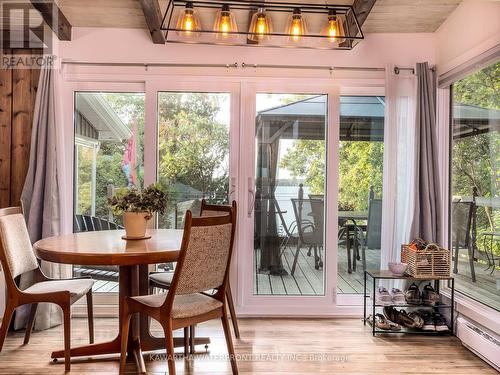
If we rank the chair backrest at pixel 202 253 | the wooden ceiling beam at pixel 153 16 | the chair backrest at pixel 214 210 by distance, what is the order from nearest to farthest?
the chair backrest at pixel 202 253
the wooden ceiling beam at pixel 153 16
the chair backrest at pixel 214 210

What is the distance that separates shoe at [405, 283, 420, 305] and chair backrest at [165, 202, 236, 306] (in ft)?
5.66

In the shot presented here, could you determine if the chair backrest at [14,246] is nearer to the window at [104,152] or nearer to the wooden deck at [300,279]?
the window at [104,152]

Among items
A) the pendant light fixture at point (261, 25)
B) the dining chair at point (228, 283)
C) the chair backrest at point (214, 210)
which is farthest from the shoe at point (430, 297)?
the pendant light fixture at point (261, 25)

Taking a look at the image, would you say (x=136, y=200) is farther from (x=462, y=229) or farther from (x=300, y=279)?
(x=462, y=229)

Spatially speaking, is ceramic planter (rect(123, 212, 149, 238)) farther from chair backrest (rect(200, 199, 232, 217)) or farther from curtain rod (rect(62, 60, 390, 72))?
curtain rod (rect(62, 60, 390, 72))

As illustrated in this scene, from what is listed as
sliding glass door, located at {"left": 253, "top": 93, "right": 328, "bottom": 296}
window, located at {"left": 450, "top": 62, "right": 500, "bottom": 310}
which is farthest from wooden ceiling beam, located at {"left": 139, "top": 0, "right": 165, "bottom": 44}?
window, located at {"left": 450, "top": 62, "right": 500, "bottom": 310}

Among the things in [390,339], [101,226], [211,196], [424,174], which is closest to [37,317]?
[101,226]

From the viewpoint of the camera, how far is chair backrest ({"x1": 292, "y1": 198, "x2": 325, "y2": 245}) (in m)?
3.51

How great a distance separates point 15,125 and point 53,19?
3.02 ft

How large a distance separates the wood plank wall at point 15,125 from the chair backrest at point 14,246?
65cm

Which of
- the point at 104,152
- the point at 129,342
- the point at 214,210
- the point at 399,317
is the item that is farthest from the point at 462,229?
the point at 104,152

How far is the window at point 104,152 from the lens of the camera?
347cm

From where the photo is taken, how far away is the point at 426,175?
10.5ft

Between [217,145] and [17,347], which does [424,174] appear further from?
[17,347]
